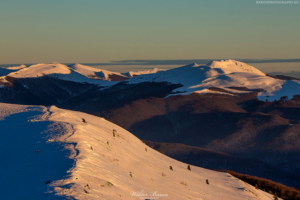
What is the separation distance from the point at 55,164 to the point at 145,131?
171807 millimetres

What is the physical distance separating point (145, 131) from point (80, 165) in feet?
564

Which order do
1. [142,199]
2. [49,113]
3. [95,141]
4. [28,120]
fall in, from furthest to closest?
[49,113], [28,120], [95,141], [142,199]

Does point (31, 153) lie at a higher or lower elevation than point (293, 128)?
higher

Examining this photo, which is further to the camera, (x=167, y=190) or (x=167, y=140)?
(x=167, y=140)

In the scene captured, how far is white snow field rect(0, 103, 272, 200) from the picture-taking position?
15.4 metres

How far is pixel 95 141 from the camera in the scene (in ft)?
77.0

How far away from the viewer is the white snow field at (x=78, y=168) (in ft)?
50.4

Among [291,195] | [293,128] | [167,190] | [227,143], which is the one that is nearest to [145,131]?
[227,143]

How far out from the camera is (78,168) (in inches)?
671

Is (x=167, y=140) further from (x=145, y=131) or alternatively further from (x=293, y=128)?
(x=293, y=128)

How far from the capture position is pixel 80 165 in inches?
691

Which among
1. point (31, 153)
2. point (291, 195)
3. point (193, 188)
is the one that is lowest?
point (291, 195)

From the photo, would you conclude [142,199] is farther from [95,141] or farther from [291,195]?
[291,195]

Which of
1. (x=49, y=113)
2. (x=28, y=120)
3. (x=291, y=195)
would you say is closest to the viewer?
(x=28, y=120)
